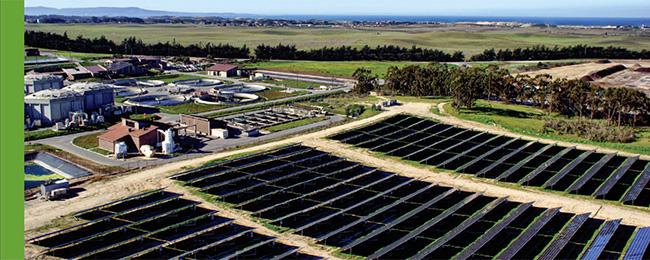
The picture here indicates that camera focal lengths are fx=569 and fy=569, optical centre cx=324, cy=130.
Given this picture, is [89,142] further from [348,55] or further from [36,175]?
[348,55]

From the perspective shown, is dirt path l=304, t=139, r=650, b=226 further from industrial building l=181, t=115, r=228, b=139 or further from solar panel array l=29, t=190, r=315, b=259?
solar panel array l=29, t=190, r=315, b=259

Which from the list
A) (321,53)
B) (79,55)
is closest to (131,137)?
(79,55)

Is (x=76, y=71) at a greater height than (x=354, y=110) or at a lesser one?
greater

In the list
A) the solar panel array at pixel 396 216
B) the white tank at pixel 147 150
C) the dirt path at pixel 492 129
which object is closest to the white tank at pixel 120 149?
the white tank at pixel 147 150

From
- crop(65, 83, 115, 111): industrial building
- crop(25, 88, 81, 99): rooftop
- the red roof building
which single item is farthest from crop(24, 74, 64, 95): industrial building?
the red roof building

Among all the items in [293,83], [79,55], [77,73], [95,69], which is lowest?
[293,83]

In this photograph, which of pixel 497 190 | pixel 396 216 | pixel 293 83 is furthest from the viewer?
pixel 293 83
